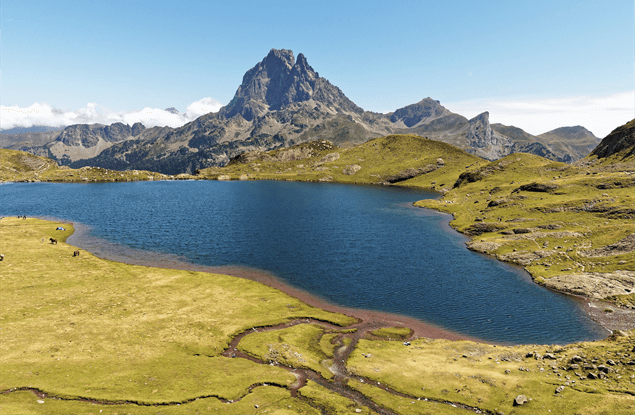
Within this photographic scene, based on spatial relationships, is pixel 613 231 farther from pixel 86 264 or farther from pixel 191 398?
pixel 86 264

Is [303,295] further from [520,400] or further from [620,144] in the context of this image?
[620,144]

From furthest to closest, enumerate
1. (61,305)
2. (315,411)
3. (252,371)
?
(61,305)
(252,371)
(315,411)

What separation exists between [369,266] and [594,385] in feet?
176

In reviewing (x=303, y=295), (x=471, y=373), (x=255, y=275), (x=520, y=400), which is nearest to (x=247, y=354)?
(x=303, y=295)

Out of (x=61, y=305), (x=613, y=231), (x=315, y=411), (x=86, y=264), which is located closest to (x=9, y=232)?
(x=86, y=264)

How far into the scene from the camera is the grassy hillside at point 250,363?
1254 inches

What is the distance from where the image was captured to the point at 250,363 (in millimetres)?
40969

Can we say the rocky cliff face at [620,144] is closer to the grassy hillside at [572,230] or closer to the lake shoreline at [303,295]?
the grassy hillside at [572,230]

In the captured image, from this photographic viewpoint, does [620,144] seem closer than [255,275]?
No

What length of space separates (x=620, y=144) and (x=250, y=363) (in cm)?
21306

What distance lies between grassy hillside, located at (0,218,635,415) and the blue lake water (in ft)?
35.9

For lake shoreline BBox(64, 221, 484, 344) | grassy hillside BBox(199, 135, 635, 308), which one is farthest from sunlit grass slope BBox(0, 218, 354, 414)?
grassy hillside BBox(199, 135, 635, 308)

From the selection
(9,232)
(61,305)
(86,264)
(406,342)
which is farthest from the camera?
(9,232)

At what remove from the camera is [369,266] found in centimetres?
8494
